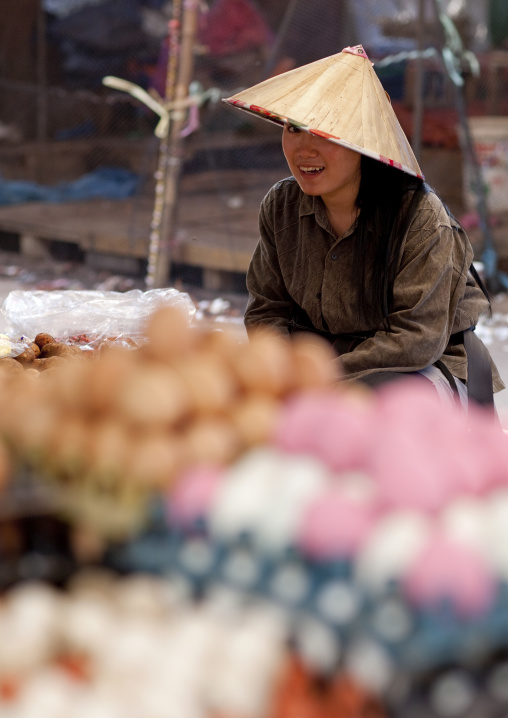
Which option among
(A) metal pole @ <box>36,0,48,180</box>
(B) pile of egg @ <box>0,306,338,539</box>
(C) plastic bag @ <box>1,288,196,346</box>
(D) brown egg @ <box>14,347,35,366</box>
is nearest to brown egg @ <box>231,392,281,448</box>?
(B) pile of egg @ <box>0,306,338,539</box>

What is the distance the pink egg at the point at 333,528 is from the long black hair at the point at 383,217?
1422 mm

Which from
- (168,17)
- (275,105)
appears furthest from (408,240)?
(168,17)

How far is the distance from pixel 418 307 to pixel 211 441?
1.32 m

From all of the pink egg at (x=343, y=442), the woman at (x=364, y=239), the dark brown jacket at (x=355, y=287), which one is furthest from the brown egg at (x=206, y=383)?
the dark brown jacket at (x=355, y=287)

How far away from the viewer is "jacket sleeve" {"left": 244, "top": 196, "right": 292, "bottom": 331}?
255cm

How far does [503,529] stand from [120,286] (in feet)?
17.0

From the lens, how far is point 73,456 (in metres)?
0.96

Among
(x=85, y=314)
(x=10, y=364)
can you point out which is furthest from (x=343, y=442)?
(x=85, y=314)

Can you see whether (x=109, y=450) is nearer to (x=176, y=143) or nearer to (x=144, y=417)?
(x=144, y=417)

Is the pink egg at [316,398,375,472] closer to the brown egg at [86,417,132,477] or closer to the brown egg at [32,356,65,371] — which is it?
the brown egg at [86,417,132,477]

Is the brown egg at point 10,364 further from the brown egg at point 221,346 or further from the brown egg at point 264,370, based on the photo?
the brown egg at point 264,370

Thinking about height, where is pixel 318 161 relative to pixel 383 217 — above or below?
above

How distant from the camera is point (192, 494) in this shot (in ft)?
2.96

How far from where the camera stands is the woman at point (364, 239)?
6.72ft
